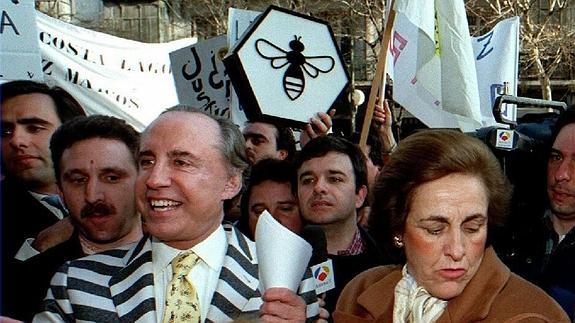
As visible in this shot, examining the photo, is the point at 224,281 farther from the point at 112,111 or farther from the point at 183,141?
the point at 112,111

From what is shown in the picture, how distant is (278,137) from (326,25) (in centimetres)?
79

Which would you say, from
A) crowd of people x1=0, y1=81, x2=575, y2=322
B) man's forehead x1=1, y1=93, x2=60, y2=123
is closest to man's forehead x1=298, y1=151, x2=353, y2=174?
crowd of people x1=0, y1=81, x2=575, y2=322

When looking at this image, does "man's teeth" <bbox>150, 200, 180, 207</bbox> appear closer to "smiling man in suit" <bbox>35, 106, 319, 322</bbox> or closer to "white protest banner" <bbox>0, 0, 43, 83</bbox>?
"smiling man in suit" <bbox>35, 106, 319, 322</bbox>

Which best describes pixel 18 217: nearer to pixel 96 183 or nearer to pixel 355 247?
pixel 96 183

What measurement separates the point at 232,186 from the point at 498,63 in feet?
16.8

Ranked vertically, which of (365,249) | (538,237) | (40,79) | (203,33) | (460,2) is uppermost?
(460,2)

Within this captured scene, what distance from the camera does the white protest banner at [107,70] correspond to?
726cm

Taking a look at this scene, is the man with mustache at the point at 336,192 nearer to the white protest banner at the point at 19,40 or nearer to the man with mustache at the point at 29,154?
the man with mustache at the point at 29,154

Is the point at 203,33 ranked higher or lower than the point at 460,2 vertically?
lower

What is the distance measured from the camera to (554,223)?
3186 millimetres

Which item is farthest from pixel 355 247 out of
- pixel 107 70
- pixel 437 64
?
pixel 107 70

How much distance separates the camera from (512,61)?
7242mm

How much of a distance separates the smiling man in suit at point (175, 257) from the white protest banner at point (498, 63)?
4.83m

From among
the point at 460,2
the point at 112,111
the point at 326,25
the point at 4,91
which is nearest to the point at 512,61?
the point at 460,2
